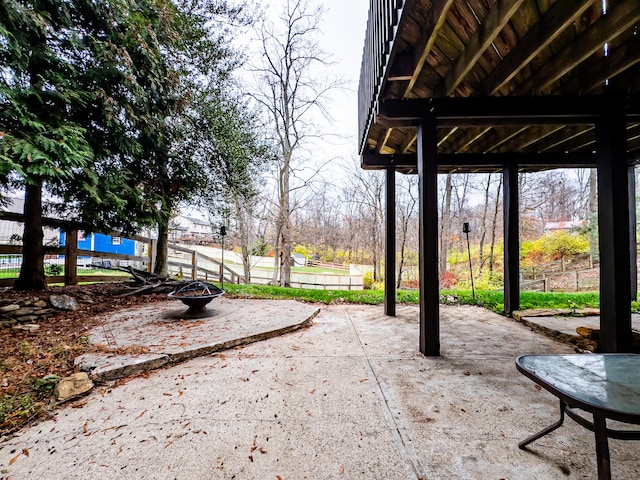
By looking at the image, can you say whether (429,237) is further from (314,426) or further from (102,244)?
(102,244)

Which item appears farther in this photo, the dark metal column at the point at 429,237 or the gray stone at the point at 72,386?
the dark metal column at the point at 429,237

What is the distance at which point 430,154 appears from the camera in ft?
8.94

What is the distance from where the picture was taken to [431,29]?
187cm

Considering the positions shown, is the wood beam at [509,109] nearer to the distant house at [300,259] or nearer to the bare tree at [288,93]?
the bare tree at [288,93]

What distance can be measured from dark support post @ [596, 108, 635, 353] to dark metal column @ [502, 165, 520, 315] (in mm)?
1528

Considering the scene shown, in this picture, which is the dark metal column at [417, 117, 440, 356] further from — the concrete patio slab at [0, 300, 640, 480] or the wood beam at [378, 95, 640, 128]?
the concrete patio slab at [0, 300, 640, 480]

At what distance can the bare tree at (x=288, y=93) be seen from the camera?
8961mm

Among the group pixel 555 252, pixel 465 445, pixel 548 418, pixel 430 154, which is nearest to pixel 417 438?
pixel 465 445

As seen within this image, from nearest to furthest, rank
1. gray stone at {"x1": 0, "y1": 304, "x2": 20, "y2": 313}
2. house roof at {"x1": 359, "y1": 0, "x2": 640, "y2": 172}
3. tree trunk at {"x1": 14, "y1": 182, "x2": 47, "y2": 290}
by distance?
house roof at {"x1": 359, "y1": 0, "x2": 640, "y2": 172}, gray stone at {"x1": 0, "y1": 304, "x2": 20, "y2": 313}, tree trunk at {"x1": 14, "y1": 182, "x2": 47, "y2": 290}

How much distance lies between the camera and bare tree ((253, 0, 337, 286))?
896cm

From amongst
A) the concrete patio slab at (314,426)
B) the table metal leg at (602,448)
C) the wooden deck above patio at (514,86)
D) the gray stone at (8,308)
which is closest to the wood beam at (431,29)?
the wooden deck above patio at (514,86)

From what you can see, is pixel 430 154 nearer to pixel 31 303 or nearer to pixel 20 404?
pixel 20 404

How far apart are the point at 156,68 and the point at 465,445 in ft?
21.3

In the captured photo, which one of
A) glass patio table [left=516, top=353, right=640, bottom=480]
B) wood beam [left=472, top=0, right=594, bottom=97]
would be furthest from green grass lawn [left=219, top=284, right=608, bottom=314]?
wood beam [left=472, top=0, right=594, bottom=97]
